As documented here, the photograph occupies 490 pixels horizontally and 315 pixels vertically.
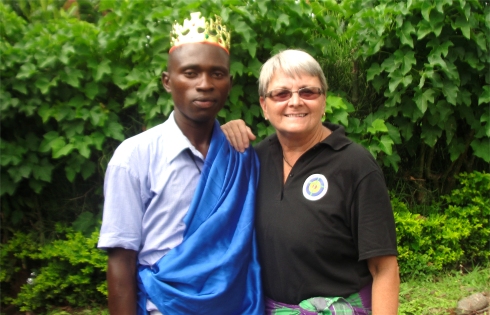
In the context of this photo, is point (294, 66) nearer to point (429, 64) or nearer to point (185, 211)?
point (185, 211)

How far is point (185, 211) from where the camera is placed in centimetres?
193

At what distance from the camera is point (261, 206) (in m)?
2.08

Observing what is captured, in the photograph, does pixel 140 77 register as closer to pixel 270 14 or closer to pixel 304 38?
pixel 270 14

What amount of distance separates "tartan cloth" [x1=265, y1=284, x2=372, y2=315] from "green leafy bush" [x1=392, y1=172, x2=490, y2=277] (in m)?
2.11

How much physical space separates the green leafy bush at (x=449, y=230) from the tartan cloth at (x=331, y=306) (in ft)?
6.93

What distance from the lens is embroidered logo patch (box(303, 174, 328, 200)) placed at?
6.41ft

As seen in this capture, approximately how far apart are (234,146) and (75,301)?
218 cm

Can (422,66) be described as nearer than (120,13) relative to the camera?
No

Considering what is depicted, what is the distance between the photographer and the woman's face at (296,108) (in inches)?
79.7

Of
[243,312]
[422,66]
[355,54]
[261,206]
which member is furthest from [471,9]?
[243,312]

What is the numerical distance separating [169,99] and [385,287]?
2.05 metres

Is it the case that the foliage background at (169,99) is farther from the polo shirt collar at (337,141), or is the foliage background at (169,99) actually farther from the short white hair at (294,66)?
the polo shirt collar at (337,141)

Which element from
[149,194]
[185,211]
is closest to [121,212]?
[149,194]

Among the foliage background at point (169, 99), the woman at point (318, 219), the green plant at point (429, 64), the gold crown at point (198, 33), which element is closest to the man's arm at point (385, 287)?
the woman at point (318, 219)
